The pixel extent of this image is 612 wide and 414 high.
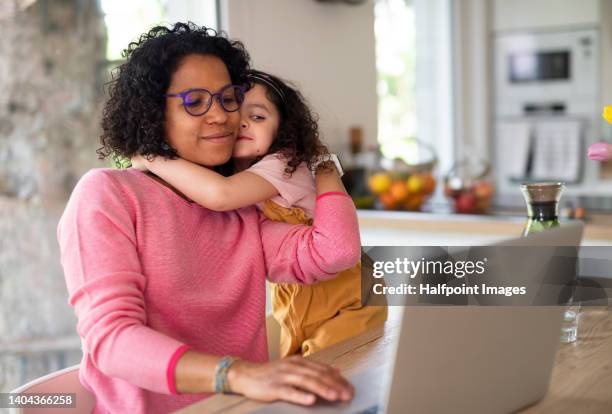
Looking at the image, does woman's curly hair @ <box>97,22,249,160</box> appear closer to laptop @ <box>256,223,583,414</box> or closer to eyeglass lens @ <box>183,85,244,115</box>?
eyeglass lens @ <box>183,85,244,115</box>

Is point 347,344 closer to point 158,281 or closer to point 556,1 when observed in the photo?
point 158,281

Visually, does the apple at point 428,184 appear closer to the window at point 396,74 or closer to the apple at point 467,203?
the apple at point 467,203

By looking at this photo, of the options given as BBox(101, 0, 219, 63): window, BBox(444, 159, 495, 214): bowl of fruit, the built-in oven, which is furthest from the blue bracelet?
the built-in oven


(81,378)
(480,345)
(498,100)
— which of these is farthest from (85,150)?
(498,100)

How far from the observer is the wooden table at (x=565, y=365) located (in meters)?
1.01

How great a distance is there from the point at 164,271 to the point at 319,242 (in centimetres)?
29

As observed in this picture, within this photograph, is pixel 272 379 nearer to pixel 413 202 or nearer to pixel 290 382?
pixel 290 382

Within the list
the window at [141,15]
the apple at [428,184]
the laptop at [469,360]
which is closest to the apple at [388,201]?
the apple at [428,184]

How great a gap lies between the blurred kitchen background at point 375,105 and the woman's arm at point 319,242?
1322 mm

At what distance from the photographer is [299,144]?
147 centimetres

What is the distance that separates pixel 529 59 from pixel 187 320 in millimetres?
3453

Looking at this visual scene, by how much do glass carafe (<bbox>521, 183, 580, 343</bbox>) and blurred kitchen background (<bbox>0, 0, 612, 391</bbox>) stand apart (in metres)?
1.25

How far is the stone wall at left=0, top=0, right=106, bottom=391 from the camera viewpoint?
2465 mm

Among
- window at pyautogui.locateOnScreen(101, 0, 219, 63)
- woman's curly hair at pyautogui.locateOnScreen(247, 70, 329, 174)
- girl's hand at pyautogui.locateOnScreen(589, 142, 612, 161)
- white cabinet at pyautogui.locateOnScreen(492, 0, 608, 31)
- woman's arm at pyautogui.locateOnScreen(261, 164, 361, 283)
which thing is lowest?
woman's arm at pyautogui.locateOnScreen(261, 164, 361, 283)
